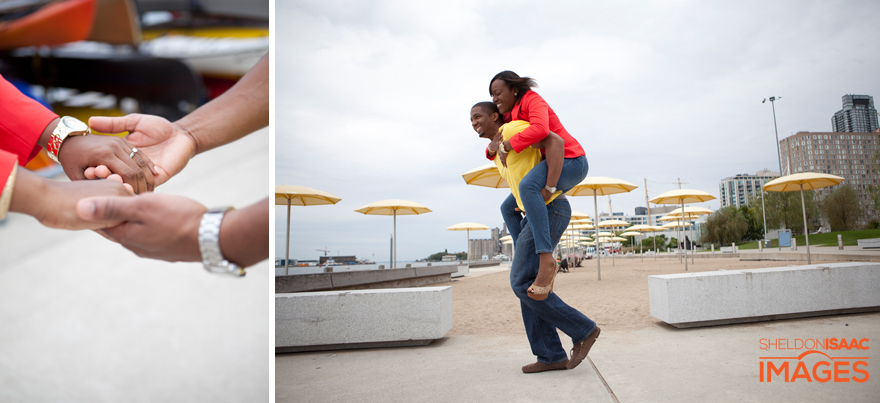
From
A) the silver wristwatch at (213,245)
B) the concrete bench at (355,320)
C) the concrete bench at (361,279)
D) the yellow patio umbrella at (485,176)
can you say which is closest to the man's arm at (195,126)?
the silver wristwatch at (213,245)

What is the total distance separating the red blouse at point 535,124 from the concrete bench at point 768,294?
69.8 inches

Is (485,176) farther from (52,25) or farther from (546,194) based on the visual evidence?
(52,25)

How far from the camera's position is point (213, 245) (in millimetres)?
838

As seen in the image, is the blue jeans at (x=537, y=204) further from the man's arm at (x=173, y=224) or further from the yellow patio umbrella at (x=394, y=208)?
the yellow patio umbrella at (x=394, y=208)

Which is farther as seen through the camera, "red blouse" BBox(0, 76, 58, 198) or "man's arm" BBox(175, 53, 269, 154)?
"man's arm" BBox(175, 53, 269, 154)

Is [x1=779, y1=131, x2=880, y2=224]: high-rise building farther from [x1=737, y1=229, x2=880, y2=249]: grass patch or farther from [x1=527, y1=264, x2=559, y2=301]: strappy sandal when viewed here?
[x1=527, y1=264, x2=559, y2=301]: strappy sandal

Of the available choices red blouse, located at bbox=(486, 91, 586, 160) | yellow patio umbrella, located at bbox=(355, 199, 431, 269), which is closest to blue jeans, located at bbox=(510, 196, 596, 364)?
red blouse, located at bbox=(486, 91, 586, 160)

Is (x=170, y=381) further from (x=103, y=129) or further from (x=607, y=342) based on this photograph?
(x=607, y=342)

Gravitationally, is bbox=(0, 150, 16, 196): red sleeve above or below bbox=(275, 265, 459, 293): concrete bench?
above

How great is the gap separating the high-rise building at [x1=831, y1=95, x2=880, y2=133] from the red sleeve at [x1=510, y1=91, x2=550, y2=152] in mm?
2873

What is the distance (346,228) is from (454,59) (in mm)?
2117

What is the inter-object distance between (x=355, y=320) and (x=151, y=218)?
2.16 meters

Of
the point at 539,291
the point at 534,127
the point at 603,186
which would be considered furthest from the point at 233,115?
the point at 603,186

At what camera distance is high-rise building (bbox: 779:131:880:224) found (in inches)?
126
